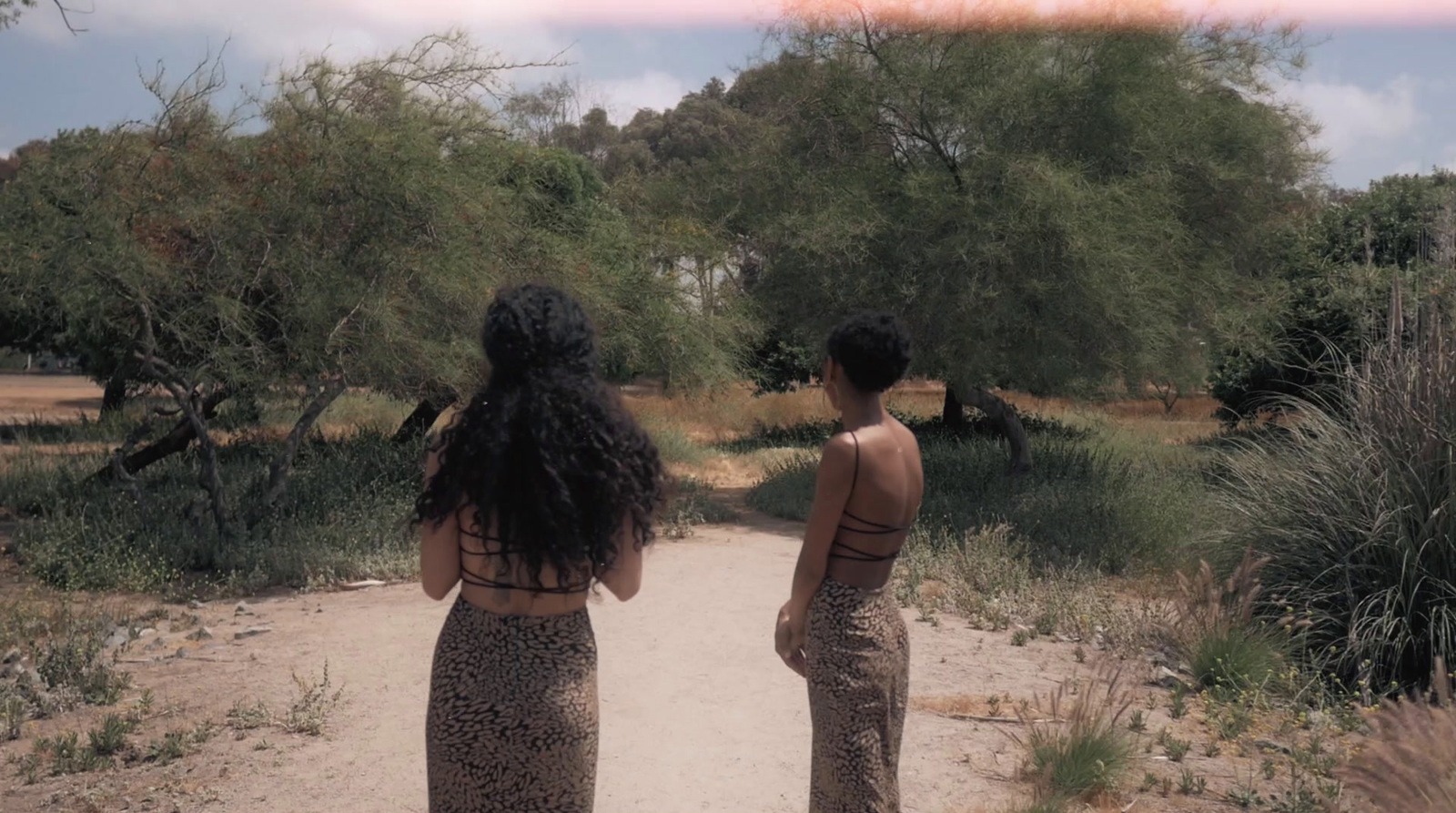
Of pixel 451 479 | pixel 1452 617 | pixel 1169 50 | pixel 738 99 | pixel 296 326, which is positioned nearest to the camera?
pixel 451 479

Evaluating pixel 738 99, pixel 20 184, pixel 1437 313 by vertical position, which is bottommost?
pixel 1437 313

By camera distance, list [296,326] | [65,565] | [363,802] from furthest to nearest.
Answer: [296,326] < [65,565] < [363,802]

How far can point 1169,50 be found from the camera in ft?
45.3

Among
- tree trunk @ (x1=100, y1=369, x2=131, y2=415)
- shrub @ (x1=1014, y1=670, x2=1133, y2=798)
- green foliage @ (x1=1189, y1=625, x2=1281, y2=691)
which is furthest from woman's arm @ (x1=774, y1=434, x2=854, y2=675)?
tree trunk @ (x1=100, y1=369, x2=131, y2=415)

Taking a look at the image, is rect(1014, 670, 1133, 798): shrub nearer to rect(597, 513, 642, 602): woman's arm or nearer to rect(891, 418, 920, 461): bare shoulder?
rect(891, 418, 920, 461): bare shoulder

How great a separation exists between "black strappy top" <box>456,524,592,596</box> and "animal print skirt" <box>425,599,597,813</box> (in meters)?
0.07

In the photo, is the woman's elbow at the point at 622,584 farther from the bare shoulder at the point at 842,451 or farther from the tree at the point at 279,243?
the tree at the point at 279,243

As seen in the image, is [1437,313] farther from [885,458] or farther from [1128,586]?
[885,458]

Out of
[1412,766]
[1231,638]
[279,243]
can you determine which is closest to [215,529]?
[279,243]

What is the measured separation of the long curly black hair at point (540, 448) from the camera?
9.75 ft

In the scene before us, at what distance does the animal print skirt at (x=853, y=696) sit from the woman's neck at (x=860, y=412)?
1.57 feet

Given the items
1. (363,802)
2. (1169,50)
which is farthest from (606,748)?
(1169,50)

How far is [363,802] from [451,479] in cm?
268

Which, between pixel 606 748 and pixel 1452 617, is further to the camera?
pixel 1452 617
